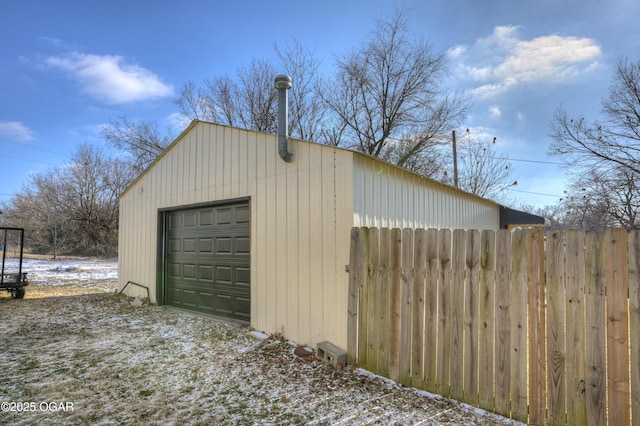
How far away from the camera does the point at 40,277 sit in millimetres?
11500

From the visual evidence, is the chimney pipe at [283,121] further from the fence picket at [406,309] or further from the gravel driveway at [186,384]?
the gravel driveway at [186,384]

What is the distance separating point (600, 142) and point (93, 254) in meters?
29.8

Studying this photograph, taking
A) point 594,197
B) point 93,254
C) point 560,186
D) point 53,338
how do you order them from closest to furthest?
point 53,338
point 594,197
point 560,186
point 93,254

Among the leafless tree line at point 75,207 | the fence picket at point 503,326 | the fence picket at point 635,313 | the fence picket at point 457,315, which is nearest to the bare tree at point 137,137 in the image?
the leafless tree line at point 75,207

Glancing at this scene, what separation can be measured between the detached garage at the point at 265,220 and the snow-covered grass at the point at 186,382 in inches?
23.0

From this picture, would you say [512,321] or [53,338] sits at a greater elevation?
[512,321]

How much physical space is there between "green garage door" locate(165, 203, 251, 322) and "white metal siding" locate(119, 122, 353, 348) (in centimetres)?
33

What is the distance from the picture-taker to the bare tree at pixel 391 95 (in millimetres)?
14000

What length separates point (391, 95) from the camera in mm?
14773

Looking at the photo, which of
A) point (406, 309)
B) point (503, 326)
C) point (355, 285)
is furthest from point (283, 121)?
point (503, 326)

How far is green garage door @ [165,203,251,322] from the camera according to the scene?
5.43 m

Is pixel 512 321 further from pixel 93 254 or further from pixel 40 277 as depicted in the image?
pixel 93 254

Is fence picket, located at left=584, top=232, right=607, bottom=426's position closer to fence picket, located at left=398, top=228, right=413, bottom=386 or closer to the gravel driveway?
the gravel driveway

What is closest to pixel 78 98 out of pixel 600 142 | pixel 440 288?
pixel 440 288
